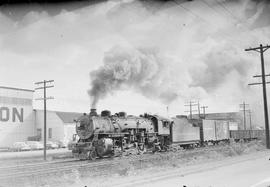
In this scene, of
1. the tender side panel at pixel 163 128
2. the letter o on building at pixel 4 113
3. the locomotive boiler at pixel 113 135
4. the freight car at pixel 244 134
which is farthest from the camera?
the letter o on building at pixel 4 113

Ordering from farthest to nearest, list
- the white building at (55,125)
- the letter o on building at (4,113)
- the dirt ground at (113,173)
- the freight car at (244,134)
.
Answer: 1. the white building at (55,125)
2. the letter o on building at (4,113)
3. the freight car at (244,134)
4. the dirt ground at (113,173)

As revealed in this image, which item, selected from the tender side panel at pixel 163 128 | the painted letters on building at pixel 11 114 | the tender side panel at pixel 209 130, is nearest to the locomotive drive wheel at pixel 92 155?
the tender side panel at pixel 163 128

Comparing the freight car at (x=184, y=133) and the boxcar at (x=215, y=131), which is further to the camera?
the boxcar at (x=215, y=131)

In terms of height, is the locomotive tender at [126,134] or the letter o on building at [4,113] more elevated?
the letter o on building at [4,113]

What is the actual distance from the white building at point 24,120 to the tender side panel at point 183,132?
28.1m

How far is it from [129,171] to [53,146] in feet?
130

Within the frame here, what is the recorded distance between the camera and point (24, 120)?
57938 millimetres

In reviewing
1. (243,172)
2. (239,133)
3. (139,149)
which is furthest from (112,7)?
(239,133)

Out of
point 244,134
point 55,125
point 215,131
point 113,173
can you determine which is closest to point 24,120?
point 55,125

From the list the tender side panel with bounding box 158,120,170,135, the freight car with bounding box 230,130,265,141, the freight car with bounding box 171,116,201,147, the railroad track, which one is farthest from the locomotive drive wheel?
the freight car with bounding box 230,130,265,141

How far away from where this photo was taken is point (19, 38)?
15594 millimetres

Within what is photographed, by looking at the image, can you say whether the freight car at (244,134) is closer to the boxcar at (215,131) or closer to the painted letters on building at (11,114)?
the boxcar at (215,131)

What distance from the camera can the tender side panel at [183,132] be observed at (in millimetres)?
31766

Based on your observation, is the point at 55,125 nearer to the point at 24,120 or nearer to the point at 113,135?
the point at 24,120
